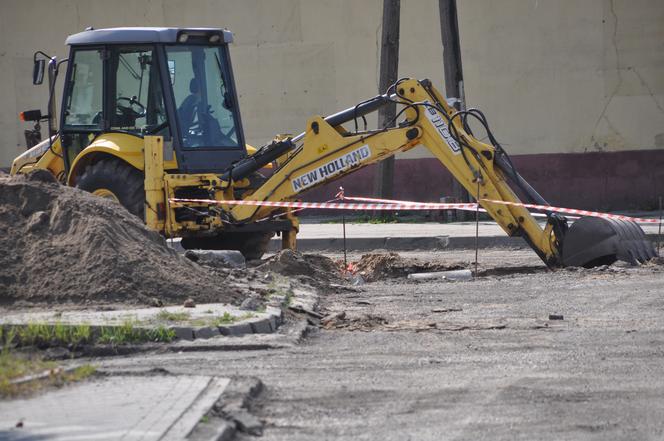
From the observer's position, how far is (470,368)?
8539mm

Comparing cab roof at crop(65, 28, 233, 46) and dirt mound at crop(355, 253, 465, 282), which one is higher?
cab roof at crop(65, 28, 233, 46)

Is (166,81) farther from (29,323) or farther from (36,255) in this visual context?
(29,323)

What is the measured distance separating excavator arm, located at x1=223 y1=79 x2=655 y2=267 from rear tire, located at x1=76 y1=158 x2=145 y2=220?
1093 mm

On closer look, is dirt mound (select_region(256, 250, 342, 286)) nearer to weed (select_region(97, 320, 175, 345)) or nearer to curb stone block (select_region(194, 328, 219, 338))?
curb stone block (select_region(194, 328, 219, 338))

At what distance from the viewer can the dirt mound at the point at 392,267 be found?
15.7 meters

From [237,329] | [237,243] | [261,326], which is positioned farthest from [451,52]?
[237,329]

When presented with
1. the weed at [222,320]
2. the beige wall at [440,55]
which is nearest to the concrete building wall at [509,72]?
the beige wall at [440,55]

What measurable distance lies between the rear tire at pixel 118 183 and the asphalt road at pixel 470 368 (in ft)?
12.8

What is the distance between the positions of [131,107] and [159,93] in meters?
0.47

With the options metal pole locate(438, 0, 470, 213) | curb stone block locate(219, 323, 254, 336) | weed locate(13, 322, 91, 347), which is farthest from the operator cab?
metal pole locate(438, 0, 470, 213)

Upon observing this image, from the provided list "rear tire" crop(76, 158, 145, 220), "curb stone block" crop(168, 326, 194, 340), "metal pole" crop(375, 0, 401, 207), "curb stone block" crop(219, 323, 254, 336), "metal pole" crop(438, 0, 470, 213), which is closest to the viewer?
"curb stone block" crop(168, 326, 194, 340)

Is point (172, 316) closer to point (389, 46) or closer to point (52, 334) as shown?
point (52, 334)

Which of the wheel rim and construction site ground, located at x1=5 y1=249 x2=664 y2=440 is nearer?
construction site ground, located at x1=5 y1=249 x2=664 y2=440

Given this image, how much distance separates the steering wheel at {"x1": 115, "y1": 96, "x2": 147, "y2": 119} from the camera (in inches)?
621
